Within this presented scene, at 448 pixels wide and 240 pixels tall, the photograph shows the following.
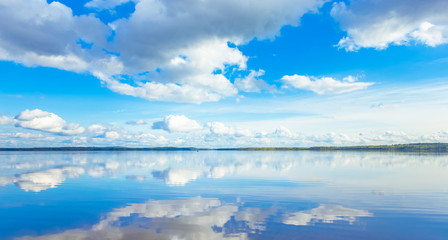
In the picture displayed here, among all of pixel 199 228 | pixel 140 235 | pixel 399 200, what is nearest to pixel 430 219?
pixel 399 200

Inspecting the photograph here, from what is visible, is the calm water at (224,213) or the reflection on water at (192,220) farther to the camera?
the calm water at (224,213)

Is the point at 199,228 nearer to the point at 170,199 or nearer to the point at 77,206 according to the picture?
the point at 170,199

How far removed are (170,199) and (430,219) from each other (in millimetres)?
18208

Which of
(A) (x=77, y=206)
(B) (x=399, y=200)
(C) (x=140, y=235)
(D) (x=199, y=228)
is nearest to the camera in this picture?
(C) (x=140, y=235)

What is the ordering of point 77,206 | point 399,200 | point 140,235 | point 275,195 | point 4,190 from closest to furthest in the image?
point 140,235 → point 77,206 → point 399,200 → point 275,195 → point 4,190

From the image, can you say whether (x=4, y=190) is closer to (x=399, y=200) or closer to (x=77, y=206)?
(x=77, y=206)

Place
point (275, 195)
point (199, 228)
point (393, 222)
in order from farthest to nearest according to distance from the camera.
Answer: point (275, 195)
point (393, 222)
point (199, 228)

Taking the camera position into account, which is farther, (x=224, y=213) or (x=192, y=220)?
(x=224, y=213)

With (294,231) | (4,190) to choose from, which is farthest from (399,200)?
(4,190)

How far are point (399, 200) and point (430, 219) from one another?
19.5 feet

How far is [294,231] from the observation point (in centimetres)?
1388

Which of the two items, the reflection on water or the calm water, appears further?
the calm water

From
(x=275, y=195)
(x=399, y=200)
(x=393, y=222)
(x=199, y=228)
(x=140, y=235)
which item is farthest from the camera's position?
(x=275, y=195)

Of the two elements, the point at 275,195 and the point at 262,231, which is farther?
the point at 275,195
